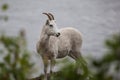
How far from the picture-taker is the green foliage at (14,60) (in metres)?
1.12

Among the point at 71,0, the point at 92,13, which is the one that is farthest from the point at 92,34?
the point at 71,0

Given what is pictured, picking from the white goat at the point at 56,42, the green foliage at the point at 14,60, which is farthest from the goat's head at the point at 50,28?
the green foliage at the point at 14,60

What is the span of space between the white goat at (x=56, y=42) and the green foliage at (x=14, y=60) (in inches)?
184

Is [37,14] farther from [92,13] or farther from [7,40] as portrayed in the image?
[7,40]

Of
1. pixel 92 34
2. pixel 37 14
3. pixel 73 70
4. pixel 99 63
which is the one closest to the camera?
pixel 99 63

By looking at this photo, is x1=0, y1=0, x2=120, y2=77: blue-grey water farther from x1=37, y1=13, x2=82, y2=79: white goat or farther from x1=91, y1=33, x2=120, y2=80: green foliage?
x1=91, y1=33, x2=120, y2=80: green foliage

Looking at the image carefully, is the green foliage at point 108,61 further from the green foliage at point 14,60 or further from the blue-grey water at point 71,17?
the blue-grey water at point 71,17

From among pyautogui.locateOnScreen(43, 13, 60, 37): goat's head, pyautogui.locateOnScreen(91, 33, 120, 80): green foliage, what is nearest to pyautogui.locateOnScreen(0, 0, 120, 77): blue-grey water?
pyautogui.locateOnScreen(43, 13, 60, 37): goat's head

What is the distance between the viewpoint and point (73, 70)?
3.72ft

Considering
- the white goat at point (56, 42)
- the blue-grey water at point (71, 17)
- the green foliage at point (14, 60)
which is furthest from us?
the blue-grey water at point (71, 17)

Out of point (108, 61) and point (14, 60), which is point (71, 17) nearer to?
point (14, 60)

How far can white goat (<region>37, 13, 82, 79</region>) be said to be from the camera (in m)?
6.64

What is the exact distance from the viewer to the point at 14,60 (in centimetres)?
114

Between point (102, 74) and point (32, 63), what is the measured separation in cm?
23
